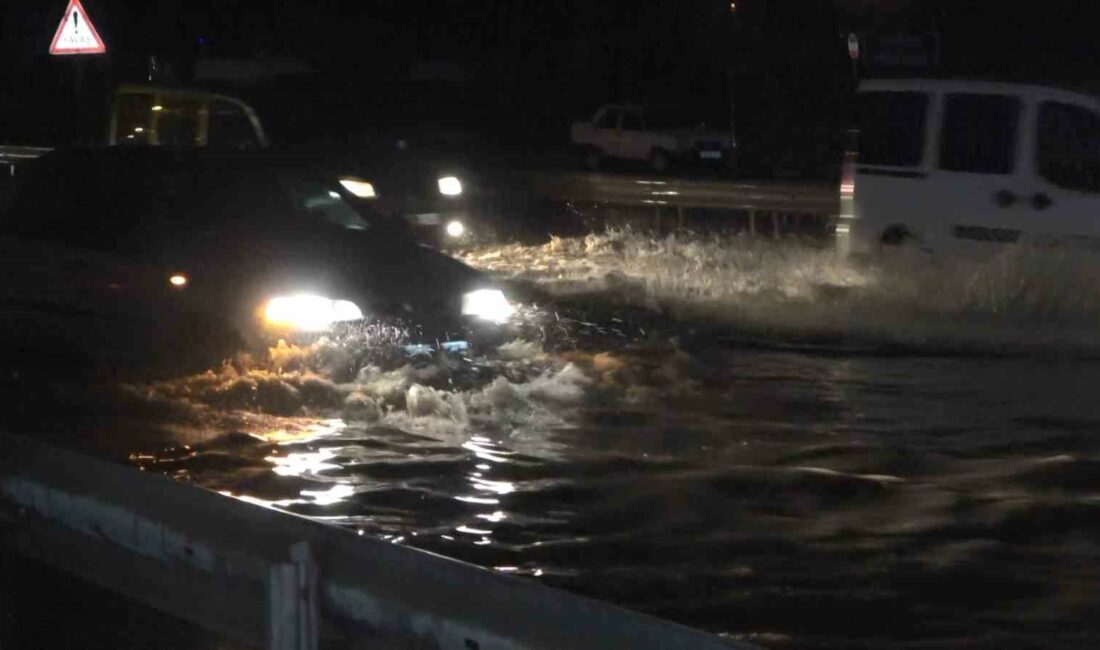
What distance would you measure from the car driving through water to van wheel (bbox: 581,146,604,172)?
27.8 metres

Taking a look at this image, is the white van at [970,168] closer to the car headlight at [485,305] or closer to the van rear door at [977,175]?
the van rear door at [977,175]

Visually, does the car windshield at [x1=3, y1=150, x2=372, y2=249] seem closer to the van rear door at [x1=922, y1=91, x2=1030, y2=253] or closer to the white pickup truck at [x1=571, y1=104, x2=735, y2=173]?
the van rear door at [x1=922, y1=91, x2=1030, y2=253]

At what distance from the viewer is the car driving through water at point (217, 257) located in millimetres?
9586

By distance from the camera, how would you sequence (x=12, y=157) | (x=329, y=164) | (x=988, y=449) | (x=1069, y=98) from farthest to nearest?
(x=12, y=157) → (x=329, y=164) → (x=1069, y=98) → (x=988, y=449)

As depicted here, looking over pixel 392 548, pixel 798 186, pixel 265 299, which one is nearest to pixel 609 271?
pixel 798 186

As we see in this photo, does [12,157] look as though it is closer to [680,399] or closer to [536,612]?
[680,399]

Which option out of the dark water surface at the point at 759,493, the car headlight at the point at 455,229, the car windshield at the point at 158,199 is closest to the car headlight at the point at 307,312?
the dark water surface at the point at 759,493

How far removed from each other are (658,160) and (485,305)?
28344 mm

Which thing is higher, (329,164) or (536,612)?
(329,164)

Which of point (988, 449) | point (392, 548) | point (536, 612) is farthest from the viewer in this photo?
point (988, 449)

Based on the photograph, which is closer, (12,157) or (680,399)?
(680,399)

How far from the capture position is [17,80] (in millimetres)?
43219

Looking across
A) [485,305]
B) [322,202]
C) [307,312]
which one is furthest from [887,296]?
[307,312]

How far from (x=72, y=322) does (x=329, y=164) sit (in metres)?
7.28
